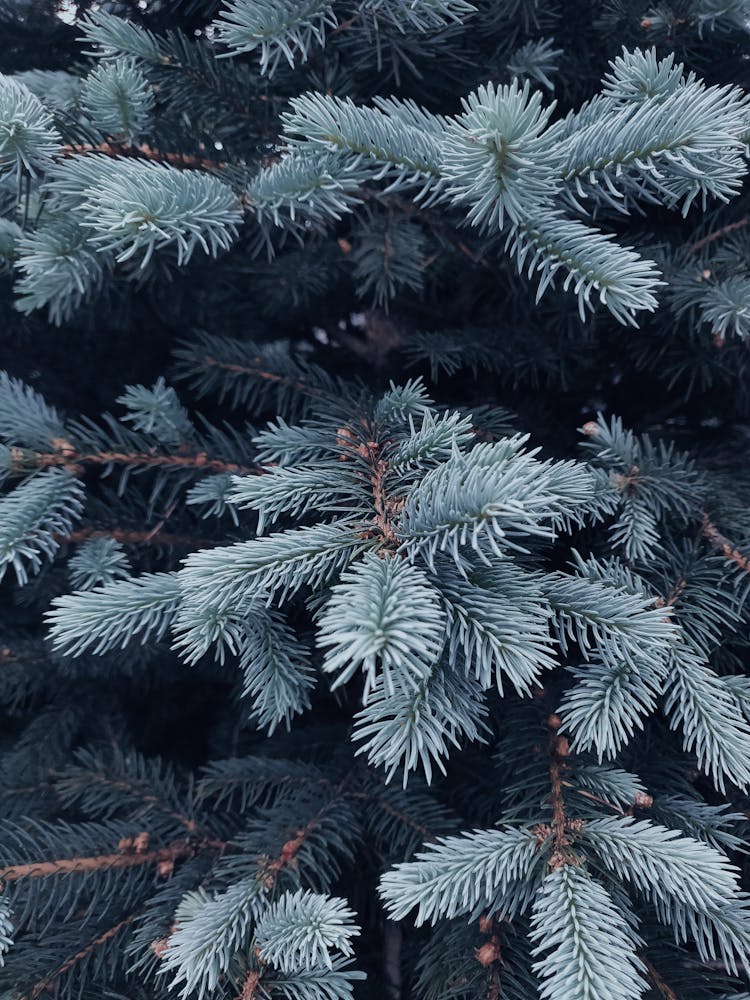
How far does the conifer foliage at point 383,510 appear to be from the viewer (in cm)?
52

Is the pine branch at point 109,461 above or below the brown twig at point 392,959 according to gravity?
above

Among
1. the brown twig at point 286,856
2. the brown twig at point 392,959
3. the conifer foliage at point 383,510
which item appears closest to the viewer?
the conifer foliage at point 383,510

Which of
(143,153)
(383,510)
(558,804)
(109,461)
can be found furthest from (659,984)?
(143,153)

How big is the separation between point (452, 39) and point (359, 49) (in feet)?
0.45

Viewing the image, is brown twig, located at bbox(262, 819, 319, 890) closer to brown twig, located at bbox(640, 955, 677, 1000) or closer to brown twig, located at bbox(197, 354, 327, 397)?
brown twig, located at bbox(640, 955, 677, 1000)

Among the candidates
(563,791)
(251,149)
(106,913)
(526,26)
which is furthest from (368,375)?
(106,913)

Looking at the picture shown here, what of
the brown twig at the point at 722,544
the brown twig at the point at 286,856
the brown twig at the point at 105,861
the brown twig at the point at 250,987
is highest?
the brown twig at the point at 722,544

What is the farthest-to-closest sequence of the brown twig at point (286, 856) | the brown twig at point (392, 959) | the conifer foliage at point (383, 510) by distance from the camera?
the brown twig at point (392, 959) → the brown twig at point (286, 856) → the conifer foliage at point (383, 510)

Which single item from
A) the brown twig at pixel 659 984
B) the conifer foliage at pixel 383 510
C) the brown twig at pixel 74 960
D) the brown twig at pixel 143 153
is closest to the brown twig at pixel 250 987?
the conifer foliage at pixel 383 510

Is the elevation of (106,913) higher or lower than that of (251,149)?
lower

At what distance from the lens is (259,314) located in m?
1.07

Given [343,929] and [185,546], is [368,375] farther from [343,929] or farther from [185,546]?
[343,929]

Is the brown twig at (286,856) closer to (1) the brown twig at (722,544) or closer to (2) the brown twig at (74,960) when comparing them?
(2) the brown twig at (74,960)

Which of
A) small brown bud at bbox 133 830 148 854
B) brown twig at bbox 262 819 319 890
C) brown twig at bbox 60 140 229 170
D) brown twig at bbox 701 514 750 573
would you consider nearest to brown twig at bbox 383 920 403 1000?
brown twig at bbox 262 819 319 890
